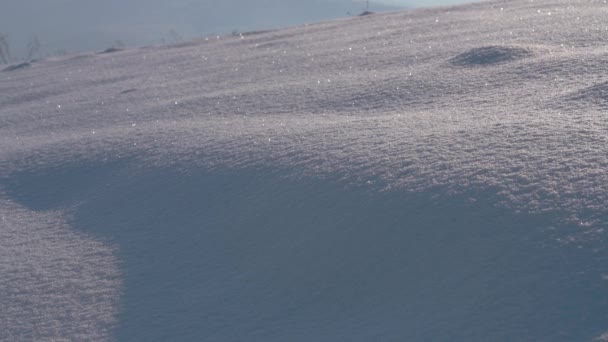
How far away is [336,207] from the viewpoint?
12.0ft

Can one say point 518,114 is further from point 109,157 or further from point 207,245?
point 109,157

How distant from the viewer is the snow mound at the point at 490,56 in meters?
5.74

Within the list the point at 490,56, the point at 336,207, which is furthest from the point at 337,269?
the point at 490,56

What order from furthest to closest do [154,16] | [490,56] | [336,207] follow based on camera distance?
[154,16] < [490,56] < [336,207]

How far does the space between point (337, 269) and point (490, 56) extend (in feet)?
10.7

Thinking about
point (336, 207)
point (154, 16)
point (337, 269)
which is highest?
point (154, 16)

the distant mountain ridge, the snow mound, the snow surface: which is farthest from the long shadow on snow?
the distant mountain ridge

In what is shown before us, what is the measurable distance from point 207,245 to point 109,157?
1.84 metres

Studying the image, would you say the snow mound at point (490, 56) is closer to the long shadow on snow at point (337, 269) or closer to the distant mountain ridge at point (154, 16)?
the long shadow on snow at point (337, 269)

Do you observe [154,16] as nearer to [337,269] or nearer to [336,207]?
[336,207]

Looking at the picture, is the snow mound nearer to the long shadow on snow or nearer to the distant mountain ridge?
the long shadow on snow

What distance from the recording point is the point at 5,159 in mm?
5773

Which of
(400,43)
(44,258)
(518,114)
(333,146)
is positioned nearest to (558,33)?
(400,43)

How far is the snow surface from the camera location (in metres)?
2.86
